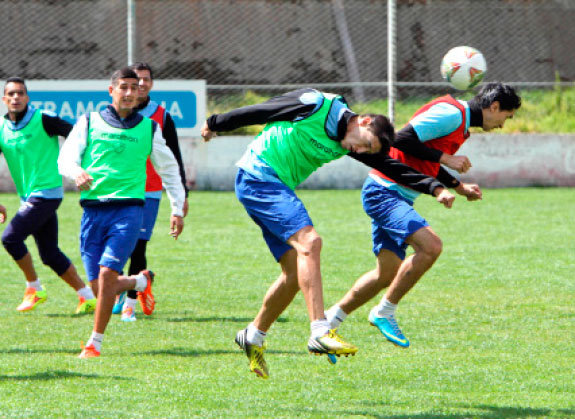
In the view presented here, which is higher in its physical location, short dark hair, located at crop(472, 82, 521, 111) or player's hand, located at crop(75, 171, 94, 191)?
short dark hair, located at crop(472, 82, 521, 111)

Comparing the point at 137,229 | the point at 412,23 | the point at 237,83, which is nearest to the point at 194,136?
the point at 237,83

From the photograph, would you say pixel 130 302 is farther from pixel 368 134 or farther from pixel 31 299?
pixel 368 134

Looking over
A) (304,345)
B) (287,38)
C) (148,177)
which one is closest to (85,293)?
(148,177)

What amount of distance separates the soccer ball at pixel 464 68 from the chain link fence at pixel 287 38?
12619 millimetres

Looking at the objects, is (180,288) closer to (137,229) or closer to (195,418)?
(137,229)

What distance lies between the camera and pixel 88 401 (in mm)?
5590

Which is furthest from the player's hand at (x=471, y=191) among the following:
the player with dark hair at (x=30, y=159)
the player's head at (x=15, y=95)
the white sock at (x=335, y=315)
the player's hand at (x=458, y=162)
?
the player's head at (x=15, y=95)

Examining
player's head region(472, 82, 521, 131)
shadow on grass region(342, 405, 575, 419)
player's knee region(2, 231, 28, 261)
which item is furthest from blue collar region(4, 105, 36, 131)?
shadow on grass region(342, 405, 575, 419)

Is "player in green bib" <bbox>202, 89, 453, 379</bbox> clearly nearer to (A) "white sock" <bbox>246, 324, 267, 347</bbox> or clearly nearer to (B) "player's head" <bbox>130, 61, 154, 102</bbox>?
(A) "white sock" <bbox>246, 324, 267, 347</bbox>

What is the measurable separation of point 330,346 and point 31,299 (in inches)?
170

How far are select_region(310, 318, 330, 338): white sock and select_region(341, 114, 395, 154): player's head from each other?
102 cm

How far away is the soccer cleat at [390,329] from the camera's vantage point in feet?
23.7

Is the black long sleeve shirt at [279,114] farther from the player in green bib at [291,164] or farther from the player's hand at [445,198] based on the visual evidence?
the player's hand at [445,198]

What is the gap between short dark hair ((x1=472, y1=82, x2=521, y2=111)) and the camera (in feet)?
23.0
